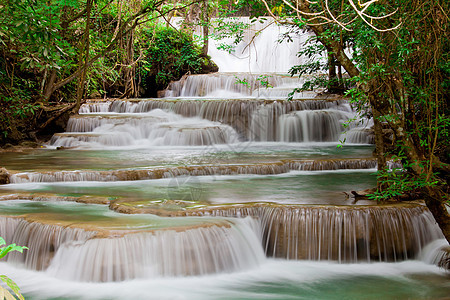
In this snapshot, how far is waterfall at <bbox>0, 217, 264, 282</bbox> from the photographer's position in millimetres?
4727

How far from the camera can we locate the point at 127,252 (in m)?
4.73

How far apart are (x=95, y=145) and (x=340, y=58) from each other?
25.1 ft

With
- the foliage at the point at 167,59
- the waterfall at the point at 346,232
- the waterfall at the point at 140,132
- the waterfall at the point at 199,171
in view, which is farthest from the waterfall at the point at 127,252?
the foliage at the point at 167,59

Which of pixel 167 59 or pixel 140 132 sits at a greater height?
pixel 167 59

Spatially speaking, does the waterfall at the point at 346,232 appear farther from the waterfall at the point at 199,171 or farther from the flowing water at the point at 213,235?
the waterfall at the point at 199,171

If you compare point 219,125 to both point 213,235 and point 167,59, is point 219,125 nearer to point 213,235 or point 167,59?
point 167,59

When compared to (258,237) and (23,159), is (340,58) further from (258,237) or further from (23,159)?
(23,159)

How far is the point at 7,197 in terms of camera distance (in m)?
6.28

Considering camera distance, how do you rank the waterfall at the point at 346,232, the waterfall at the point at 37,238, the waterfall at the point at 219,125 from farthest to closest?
the waterfall at the point at 219,125 → the waterfall at the point at 346,232 → the waterfall at the point at 37,238

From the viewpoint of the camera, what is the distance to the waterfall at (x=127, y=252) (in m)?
4.73

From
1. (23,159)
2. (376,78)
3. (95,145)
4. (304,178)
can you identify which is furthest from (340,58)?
(95,145)

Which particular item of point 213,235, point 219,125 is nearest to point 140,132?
point 219,125

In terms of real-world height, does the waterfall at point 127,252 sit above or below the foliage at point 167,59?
below

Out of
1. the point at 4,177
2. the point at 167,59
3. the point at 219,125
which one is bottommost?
the point at 4,177
